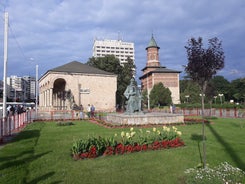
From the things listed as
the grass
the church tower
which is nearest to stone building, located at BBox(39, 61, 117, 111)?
the grass

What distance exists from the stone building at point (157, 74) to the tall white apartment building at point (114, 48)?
37439 millimetres

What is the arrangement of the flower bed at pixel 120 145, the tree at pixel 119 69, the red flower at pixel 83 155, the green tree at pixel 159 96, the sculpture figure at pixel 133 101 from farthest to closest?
the green tree at pixel 159 96, the tree at pixel 119 69, the sculpture figure at pixel 133 101, the flower bed at pixel 120 145, the red flower at pixel 83 155

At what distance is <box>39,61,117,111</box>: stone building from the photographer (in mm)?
45875

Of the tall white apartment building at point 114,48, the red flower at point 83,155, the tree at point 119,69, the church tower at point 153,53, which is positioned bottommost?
the red flower at point 83,155

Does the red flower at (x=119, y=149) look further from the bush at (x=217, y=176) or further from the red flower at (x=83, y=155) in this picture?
the bush at (x=217, y=176)

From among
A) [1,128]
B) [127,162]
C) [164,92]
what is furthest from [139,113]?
[164,92]

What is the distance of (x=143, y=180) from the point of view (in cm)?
560

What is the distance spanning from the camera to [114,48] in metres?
140

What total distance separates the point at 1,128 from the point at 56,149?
431cm

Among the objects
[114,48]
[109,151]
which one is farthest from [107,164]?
[114,48]

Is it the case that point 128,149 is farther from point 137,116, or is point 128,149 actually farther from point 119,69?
point 119,69

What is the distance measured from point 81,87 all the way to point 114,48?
95.6 meters

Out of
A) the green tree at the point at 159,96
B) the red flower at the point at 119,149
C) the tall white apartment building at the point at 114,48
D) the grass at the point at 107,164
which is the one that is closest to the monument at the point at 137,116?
the grass at the point at 107,164

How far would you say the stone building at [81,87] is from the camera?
4588 cm
